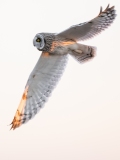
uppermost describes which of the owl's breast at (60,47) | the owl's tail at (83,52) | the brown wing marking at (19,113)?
the owl's breast at (60,47)

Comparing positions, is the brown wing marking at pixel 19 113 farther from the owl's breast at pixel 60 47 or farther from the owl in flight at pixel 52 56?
the owl's breast at pixel 60 47

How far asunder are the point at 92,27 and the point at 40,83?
445 millimetres

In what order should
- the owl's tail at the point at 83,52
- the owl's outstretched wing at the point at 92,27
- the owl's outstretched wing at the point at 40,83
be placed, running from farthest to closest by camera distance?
the owl's outstretched wing at the point at 40,83, the owl's tail at the point at 83,52, the owl's outstretched wing at the point at 92,27

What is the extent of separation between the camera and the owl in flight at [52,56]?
230cm

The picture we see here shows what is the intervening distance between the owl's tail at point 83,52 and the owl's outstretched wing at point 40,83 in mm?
118

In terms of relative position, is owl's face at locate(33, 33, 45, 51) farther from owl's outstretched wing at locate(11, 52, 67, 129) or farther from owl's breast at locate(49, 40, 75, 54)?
owl's outstretched wing at locate(11, 52, 67, 129)

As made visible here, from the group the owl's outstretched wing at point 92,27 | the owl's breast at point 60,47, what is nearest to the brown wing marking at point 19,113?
the owl's breast at point 60,47

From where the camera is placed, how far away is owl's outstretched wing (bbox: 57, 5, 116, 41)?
2270 millimetres

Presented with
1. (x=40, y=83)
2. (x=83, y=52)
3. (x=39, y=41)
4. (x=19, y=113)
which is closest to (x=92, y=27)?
(x=83, y=52)

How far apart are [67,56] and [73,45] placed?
5.0 inches

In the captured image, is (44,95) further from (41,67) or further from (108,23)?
(108,23)

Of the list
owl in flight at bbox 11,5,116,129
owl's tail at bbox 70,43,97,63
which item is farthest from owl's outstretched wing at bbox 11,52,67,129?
owl's tail at bbox 70,43,97,63

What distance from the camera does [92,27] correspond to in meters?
2.32

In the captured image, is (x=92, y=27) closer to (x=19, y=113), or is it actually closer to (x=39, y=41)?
(x=39, y=41)
